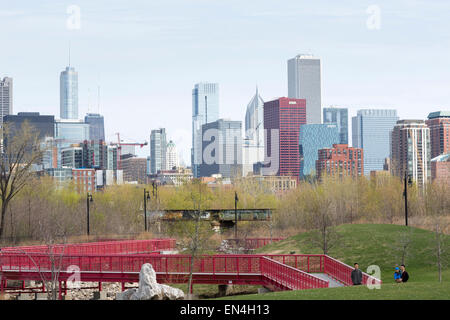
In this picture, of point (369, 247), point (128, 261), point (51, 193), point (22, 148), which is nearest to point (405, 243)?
→ point (369, 247)

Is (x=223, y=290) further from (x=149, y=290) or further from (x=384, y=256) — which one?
(x=384, y=256)

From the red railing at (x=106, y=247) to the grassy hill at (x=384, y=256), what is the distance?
25.7 feet

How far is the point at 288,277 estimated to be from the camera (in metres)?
30.0

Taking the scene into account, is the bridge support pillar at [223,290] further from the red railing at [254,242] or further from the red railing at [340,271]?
the red railing at [254,242]

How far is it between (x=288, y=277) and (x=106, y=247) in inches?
746

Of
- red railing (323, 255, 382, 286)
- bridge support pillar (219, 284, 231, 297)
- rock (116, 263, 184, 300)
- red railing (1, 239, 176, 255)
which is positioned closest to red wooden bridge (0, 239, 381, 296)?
red railing (323, 255, 382, 286)

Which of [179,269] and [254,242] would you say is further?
[254,242]

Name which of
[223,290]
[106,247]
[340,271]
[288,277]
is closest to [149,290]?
[288,277]

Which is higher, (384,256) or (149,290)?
(149,290)

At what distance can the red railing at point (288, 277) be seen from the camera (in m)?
28.8

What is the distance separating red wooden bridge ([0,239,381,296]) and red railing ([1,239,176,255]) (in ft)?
7.01

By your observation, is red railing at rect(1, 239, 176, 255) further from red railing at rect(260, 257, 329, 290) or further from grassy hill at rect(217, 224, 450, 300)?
red railing at rect(260, 257, 329, 290)

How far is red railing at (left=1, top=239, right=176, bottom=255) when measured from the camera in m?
41.2

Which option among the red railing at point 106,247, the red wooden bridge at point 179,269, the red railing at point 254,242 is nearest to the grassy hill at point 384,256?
the red wooden bridge at point 179,269
